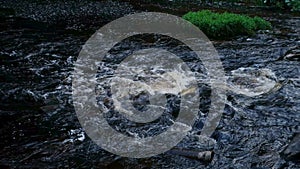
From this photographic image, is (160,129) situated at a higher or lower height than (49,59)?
lower

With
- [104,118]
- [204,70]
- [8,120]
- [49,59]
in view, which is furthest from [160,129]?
[49,59]

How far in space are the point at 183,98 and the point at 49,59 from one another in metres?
3.62

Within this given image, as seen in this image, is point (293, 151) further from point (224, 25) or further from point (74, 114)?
point (224, 25)

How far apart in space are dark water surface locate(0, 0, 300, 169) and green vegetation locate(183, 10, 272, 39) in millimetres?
445

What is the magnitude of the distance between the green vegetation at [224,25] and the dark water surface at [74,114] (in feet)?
1.46

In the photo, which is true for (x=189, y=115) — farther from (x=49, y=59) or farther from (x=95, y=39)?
(x=95, y=39)

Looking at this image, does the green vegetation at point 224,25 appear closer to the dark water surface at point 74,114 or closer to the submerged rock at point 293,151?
the dark water surface at point 74,114

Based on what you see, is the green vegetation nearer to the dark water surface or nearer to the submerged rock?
the dark water surface

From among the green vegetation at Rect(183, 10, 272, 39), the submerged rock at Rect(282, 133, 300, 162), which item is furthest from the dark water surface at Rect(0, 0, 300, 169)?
the green vegetation at Rect(183, 10, 272, 39)

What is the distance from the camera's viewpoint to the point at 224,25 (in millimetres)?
10375

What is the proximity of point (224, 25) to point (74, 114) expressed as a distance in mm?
6340

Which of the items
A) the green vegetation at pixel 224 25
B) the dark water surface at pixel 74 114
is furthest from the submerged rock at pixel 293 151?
the green vegetation at pixel 224 25

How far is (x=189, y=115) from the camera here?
5.50 meters

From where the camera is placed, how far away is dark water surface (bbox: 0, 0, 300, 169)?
4312 millimetres
